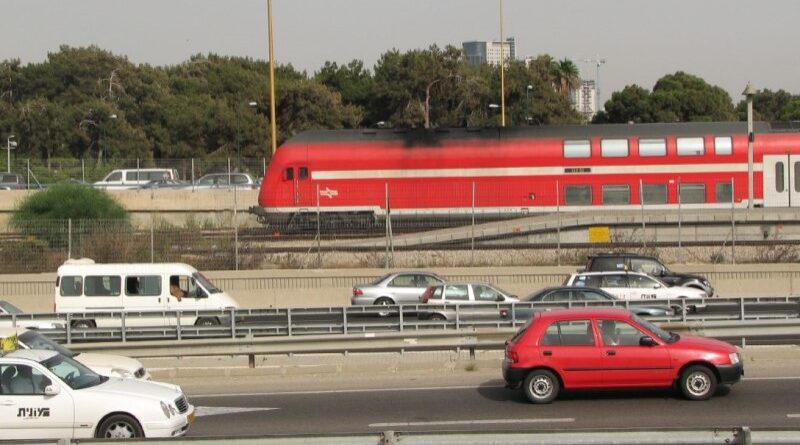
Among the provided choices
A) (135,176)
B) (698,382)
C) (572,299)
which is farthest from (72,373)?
(135,176)

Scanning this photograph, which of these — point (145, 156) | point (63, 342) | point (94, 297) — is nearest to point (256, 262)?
point (94, 297)

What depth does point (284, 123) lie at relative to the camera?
81188 millimetres

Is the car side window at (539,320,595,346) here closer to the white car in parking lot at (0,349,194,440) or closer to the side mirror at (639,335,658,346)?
the side mirror at (639,335,658,346)

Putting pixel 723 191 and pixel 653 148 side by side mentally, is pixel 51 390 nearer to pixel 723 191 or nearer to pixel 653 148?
pixel 653 148

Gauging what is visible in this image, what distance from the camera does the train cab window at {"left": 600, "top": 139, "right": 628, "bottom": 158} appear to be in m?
39.3

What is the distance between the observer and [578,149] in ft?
130

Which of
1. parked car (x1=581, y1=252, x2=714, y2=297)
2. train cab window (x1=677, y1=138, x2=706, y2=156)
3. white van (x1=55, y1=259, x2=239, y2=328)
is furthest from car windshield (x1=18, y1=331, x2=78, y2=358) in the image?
train cab window (x1=677, y1=138, x2=706, y2=156)

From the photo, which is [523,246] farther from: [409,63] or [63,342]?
[409,63]

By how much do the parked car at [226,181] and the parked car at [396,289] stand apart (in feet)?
83.2

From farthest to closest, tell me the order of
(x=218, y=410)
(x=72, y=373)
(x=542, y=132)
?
(x=542, y=132), (x=218, y=410), (x=72, y=373)

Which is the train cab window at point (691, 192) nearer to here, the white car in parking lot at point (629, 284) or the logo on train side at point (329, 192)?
the logo on train side at point (329, 192)

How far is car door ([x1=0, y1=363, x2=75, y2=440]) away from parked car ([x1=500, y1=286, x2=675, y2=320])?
9982 millimetres

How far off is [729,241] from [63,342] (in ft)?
67.2

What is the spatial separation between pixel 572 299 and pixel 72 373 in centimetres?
1190
